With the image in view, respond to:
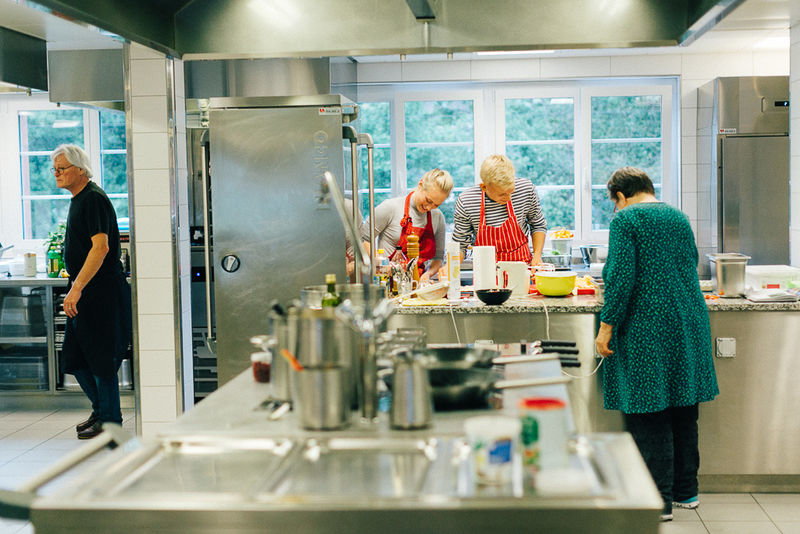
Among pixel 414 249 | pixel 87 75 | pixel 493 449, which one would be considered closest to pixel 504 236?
pixel 414 249

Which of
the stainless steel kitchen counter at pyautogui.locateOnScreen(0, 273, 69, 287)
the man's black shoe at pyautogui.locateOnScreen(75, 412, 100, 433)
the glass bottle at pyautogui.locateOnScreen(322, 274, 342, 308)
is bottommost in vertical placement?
the man's black shoe at pyautogui.locateOnScreen(75, 412, 100, 433)

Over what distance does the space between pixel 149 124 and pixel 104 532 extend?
3242mm

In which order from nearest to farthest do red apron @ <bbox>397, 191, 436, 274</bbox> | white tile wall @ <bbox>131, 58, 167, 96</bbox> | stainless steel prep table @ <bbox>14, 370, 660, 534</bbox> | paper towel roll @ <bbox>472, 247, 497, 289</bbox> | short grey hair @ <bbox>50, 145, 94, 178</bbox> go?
stainless steel prep table @ <bbox>14, 370, 660, 534</bbox> → paper towel roll @ <bbox>472, 247, 497, 289</bbox> → white tile wall @ <bbox>131, 58, 167, 96</bbox> → short grey hair @ <bbox>50, 145, 94, 178</bbox> → red apron @ <bbox>397, 191, 436, 274</bbox>

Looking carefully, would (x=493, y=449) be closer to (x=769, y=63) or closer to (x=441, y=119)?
(x=441, y=119)

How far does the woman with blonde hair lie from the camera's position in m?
5.29

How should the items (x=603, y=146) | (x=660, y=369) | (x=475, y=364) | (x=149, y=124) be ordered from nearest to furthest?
(x=475, y=364)
(x=660, y=369)
(x=149, y=124)
(x=603, y=146)

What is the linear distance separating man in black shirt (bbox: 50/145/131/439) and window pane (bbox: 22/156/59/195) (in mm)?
2390

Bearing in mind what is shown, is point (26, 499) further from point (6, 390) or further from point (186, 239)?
point (6, 390)

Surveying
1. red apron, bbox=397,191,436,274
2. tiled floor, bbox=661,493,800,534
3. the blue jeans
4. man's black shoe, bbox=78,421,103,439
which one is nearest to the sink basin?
tiled floor, bbox=661,493,800,534

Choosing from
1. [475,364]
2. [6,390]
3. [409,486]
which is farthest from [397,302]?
[6,390]

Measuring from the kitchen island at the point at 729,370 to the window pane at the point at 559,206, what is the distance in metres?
3.23

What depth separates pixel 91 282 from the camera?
5113 mm

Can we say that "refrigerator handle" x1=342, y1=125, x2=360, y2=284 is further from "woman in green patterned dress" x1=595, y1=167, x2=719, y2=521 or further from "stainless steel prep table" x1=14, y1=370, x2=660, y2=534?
"stainless steel prep table" x1=14, y1=370, x2=660, y2=534

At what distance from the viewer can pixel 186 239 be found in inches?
186
